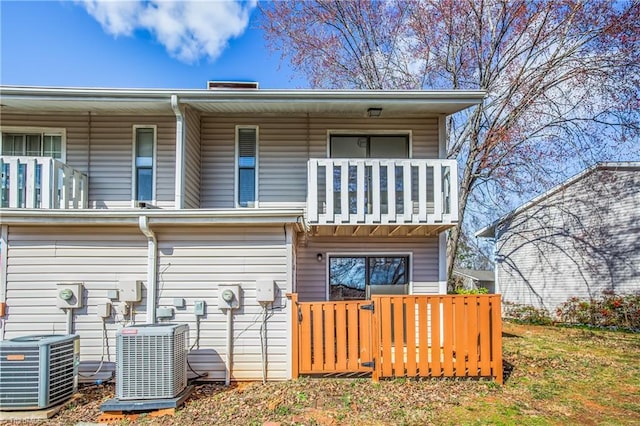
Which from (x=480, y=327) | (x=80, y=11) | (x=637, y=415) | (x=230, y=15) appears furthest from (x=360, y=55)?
(x=637, y=415)

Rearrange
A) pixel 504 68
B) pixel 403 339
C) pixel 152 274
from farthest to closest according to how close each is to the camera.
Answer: pixel 504 68 → pixel 152 274 → pixel 403 339

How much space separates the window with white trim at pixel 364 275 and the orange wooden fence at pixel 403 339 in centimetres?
230

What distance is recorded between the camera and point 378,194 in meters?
7.57

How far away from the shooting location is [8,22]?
7738 mm

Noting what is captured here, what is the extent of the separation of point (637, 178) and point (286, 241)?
11.7m

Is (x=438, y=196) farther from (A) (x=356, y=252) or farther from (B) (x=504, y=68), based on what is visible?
(B) (x=504, y=68)

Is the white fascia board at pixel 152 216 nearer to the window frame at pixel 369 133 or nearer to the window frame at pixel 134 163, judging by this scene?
the window frame at pixel 134 163

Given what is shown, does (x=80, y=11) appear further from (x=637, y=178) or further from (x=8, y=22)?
(x=637, y=178)

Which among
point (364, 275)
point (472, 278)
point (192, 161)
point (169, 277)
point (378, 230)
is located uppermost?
point (192, 161)

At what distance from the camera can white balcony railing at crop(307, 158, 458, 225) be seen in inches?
295

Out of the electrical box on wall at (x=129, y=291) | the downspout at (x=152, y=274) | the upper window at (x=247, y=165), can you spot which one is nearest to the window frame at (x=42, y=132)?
the upper window at (x=247, y=165)

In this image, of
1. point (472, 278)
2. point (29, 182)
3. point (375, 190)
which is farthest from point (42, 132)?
point (472, 278)

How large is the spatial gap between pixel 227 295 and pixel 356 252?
10.5 ft

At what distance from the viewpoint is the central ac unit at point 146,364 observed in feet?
17.4
